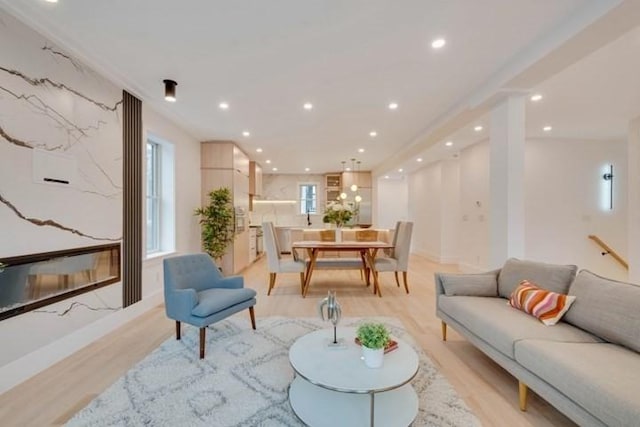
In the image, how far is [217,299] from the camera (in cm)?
276

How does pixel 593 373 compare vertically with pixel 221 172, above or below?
below

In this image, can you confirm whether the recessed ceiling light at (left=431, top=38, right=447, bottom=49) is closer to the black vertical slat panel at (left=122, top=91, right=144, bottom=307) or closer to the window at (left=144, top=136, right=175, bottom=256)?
the black vertical slat panel at (left=122, top=91, right=144, bottom=307)

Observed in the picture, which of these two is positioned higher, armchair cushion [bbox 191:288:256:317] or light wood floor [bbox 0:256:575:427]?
armchair cushion [bbox 191:288:256:317]

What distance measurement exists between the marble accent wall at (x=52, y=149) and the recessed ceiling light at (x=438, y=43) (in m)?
3.27

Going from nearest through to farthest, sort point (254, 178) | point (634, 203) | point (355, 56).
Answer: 1. point (355, 56)
2. point (634, 203)
3. point (254, 178)

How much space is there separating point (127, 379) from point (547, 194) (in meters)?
6.69

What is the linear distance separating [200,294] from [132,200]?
1.60 meters

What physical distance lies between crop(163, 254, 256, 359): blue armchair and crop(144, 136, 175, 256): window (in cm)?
189

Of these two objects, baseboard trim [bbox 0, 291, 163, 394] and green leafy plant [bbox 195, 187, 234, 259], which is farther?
green leafy plant [bbox 195, 187, 234, 259]

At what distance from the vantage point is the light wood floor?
1.87m

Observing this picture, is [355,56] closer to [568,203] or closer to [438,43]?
[438,43]

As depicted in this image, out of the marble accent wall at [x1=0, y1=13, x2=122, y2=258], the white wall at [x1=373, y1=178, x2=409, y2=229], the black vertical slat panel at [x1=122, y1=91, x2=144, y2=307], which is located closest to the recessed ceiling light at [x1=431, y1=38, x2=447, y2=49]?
the marble accent wall at [x1=0, y1=13, x2=122, y2=258]

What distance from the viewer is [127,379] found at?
87.3 inches

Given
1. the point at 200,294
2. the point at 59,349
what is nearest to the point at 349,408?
the point at 200,294
